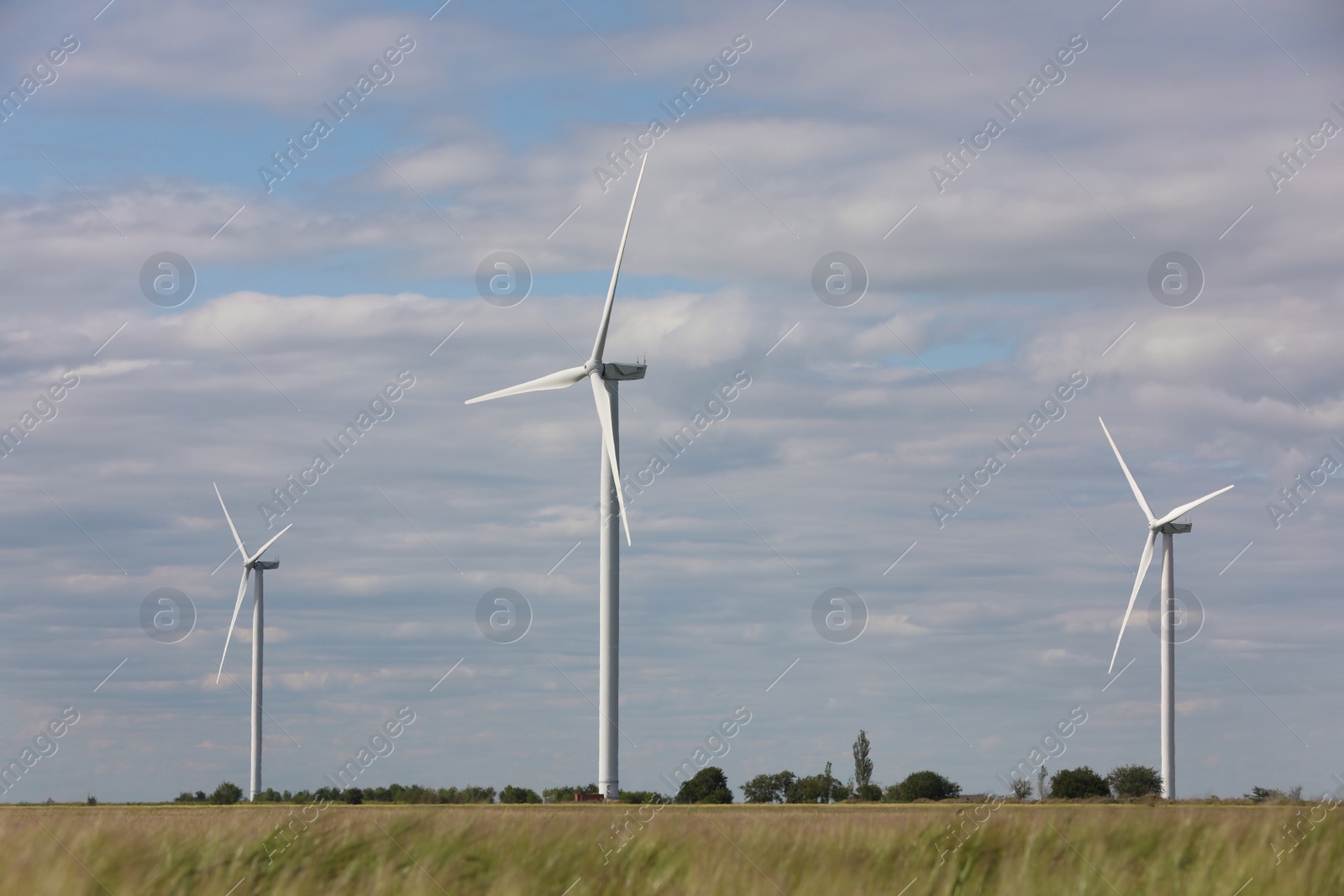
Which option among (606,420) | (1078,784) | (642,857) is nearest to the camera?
(642,857)

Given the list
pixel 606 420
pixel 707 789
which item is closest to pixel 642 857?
pixel 606 420

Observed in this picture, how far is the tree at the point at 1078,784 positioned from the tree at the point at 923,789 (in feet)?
21.2

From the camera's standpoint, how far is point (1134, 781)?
3984 inches

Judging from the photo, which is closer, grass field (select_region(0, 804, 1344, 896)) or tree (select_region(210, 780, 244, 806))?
grass field (select_region(0, 804, 1344, 896))

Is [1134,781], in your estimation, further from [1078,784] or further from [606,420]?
[606,420]

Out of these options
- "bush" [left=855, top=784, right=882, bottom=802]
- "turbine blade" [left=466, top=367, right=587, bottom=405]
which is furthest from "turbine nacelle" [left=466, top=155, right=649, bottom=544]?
"bush" [left=855, top=784, right=882, bottom=802]

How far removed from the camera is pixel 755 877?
1579cm

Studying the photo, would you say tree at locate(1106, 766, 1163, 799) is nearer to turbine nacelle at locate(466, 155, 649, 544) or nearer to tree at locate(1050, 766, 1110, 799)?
tree at locate(1050, 766, 1110, 799)

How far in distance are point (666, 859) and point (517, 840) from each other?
5.63 ft

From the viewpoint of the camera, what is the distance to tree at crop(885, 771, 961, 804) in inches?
3691

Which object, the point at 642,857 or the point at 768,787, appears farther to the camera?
the point at 768,787

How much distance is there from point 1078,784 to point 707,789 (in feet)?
80.1

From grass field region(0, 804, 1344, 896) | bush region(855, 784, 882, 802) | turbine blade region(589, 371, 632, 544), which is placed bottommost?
grass field region(0, 804, 1344, 896)

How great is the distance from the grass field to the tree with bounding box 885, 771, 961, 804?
75.0 meters
